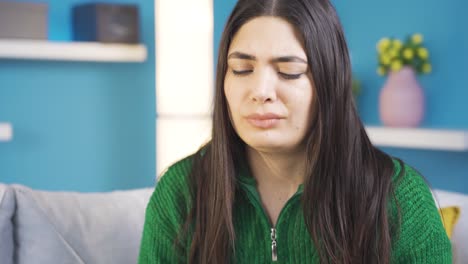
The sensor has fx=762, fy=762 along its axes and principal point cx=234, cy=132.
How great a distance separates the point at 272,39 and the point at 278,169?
26cm

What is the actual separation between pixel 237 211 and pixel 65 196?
0.45 metres

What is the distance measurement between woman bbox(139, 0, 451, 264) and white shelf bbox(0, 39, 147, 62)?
2366 millimetres

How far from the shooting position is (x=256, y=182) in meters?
1.38

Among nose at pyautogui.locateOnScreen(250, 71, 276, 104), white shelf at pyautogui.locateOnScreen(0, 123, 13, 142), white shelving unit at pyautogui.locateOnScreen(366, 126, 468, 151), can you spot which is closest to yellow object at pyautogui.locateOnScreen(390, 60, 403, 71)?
white shelving unit at pyautogui.locateOnScreen(366, 126, 468, 151)

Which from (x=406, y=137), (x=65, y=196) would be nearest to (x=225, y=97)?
(x=65, y=196)

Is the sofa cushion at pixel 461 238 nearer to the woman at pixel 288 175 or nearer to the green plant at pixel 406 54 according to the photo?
the woman at pixel 288 175

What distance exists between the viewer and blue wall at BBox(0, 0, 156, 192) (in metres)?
3.84

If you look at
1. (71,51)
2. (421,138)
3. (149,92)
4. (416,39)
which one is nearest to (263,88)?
(421,138)

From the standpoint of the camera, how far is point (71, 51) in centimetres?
375

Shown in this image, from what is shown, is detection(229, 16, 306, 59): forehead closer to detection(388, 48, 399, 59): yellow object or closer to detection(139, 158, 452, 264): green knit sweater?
detection(139, 158, 452, 264): green knit sweater

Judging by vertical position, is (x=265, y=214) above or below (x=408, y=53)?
below

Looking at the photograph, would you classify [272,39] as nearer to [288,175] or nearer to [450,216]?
[288,175]

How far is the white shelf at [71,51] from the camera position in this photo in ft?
11.8

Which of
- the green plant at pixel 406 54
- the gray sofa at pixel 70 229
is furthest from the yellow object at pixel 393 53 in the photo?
the gray sofa at pixel 70 229
